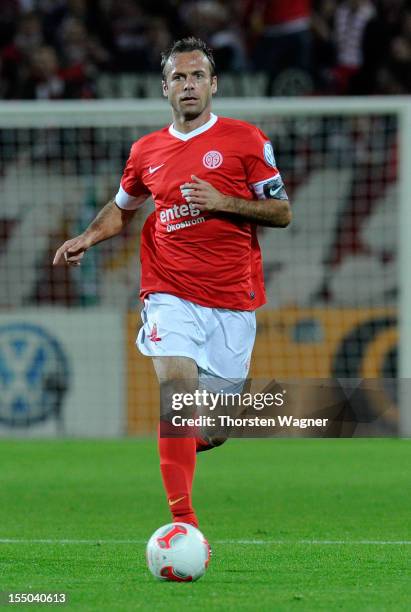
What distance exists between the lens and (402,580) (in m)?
4.93

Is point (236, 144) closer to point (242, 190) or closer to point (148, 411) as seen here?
point (242, 190)

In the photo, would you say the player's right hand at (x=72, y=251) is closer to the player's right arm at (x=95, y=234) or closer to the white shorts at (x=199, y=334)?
the player's right arm at (x=95, y=234)

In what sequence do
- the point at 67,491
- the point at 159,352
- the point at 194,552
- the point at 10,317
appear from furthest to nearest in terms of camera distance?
the point at 10,317
the point at 67,491
the point at 159,352
the point at 194,552

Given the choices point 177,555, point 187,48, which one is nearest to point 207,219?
point 187,48

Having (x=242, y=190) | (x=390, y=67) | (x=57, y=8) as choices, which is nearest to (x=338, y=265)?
(x=390, y=67)

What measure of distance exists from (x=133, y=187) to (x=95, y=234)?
10.7 inches

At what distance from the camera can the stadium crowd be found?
14477 millimetres

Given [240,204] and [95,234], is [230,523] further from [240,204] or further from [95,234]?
[240,204]

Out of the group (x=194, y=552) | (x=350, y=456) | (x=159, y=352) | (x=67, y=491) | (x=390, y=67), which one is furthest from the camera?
(x=390, y=67)

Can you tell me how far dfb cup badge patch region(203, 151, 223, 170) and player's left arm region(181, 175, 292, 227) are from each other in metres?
0.12

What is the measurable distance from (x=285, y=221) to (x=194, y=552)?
1.48 m

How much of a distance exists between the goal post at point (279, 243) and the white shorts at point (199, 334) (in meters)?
5.60

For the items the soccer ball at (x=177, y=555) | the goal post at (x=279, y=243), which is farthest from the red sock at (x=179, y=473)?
the goal post at (x=279, y=243)
